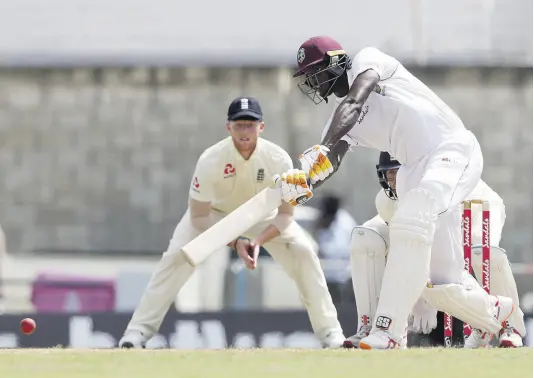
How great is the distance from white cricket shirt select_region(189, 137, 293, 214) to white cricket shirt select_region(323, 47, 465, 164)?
2.27 m

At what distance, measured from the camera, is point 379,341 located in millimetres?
6355

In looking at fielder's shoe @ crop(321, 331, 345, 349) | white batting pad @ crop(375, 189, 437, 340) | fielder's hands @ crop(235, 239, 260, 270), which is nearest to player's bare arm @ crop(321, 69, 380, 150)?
white batting pad @ crop(375, 189, 437, 340)

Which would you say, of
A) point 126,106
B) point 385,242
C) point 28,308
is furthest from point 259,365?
point 126,106

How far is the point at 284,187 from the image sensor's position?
6.26 m

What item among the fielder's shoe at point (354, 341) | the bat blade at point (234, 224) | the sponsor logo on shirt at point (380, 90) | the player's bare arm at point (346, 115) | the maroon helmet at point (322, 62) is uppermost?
the maroon helmet at point (322, 62)

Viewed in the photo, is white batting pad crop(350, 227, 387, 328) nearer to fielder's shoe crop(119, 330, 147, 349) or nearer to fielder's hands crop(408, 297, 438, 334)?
fielder's hands crop(408, 297, 438, 334)

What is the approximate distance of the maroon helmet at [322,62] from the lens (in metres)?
6.61

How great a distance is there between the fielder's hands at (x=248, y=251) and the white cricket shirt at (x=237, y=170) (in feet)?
1.28

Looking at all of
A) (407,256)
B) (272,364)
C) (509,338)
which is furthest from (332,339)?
(272,364)

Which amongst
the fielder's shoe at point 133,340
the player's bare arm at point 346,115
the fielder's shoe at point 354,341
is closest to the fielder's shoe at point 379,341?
the fielder's shoe at point 354,341

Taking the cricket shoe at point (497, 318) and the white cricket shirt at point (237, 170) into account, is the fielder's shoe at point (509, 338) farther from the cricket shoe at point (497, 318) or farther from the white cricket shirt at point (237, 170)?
the white cricket shirt at point (237, 170)

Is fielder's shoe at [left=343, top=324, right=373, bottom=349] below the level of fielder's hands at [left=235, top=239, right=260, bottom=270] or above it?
below

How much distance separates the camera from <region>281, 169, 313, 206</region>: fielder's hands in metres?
6.21

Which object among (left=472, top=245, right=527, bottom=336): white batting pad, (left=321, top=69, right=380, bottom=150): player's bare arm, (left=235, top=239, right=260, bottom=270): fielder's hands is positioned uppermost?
(left=321, top=69, right=380, bottom=150): player's bare arm
